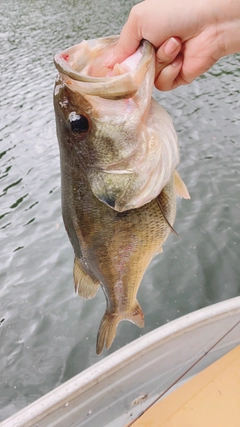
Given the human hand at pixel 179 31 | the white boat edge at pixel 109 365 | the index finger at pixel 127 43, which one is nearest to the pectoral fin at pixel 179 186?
the human hand at pixel 179 31

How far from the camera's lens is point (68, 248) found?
579 cm

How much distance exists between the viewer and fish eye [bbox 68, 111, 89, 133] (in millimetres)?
1657

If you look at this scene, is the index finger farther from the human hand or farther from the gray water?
the gray water

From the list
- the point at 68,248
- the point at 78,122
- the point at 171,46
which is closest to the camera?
the point at 78,122

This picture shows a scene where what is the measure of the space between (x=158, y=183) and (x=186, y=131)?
716 centimetres

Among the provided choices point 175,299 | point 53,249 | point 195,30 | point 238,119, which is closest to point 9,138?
point 53,249

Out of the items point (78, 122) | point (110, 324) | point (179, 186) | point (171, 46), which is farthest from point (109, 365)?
point (171, 46)

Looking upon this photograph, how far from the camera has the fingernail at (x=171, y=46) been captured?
1.80 meters

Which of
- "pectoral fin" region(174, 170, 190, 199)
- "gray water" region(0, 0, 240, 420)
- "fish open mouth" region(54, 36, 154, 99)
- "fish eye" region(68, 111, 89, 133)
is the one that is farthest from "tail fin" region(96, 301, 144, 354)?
"gray water" region(0, 0, 240, 420)

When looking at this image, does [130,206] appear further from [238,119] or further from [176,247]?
[238,119]

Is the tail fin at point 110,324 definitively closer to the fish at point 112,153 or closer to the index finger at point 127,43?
the fish at point 112,153

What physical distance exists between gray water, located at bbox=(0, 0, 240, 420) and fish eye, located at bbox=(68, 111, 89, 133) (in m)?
3.21

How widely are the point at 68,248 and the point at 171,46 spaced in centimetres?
430

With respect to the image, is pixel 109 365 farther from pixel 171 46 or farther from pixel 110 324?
pixel 171 46
